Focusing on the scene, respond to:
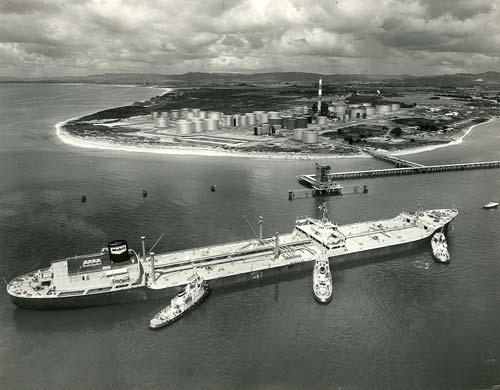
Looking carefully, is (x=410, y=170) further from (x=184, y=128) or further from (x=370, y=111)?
(x=370, y=111)

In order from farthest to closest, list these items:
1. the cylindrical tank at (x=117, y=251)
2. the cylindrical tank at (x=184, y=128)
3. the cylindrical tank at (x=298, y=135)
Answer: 1. the cylindrical tank at (x=184, y=128)
2. the cylindrical tank at (x=298, y=135)
3. the cylindrical tank at (x=117, y=251)

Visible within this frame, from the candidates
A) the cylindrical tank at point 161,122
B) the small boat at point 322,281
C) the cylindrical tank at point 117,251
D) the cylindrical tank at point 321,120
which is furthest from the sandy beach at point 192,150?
the cylindrical tank at point 117,251

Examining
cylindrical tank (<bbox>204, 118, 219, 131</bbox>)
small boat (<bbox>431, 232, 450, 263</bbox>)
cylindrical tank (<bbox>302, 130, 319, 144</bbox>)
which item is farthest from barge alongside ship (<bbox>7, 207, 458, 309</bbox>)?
cylindrical tank (<bbox>204, 118, 219, 131</bbox>)

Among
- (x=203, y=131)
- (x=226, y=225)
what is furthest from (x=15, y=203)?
(x=203, y=131)

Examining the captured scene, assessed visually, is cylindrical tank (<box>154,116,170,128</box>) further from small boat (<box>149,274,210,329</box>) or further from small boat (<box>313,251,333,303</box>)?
small boat (<box>313,251,333,303</box>)

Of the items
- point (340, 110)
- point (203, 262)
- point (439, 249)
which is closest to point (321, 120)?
point (340, 110)

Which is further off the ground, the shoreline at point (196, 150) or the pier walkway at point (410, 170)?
the shoreline at point (196, 150)

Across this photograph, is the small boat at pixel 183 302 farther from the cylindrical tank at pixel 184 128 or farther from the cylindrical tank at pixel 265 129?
the cylindrical tank at pixel 184 128
